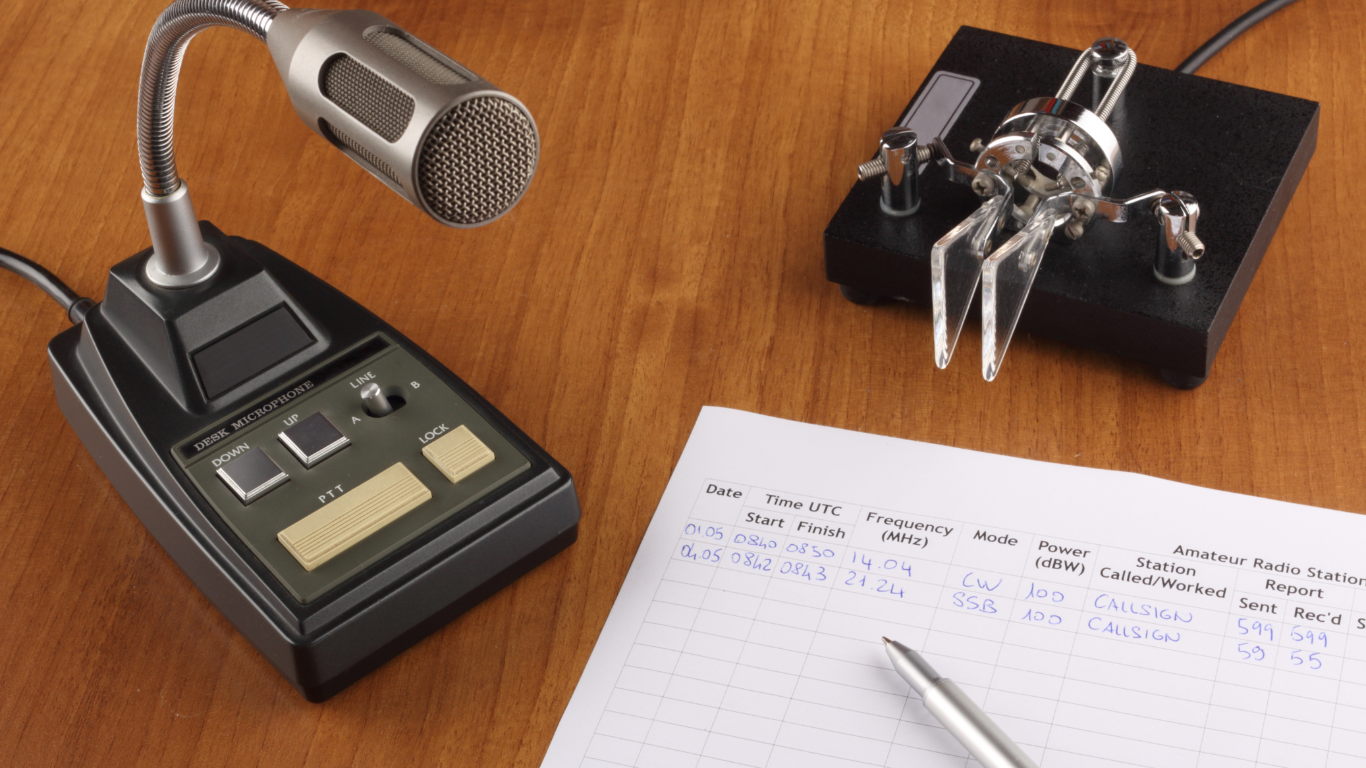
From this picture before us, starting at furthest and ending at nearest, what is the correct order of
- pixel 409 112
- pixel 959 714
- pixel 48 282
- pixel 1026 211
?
pixel 48 282, pixel 1026 211, pixel 959 714, pixel 409 112

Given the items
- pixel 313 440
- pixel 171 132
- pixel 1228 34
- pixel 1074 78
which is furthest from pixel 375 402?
pixel 1228 34

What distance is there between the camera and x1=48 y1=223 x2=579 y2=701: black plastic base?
0.61 metres

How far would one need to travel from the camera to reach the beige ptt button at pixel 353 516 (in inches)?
24.1

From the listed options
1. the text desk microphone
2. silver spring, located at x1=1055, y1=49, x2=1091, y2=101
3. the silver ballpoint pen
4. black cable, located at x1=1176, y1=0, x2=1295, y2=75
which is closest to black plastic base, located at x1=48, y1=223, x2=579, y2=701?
the text desk microphone

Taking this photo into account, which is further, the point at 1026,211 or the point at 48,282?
the point at 48,282

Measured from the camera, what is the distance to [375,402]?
67 centimetres

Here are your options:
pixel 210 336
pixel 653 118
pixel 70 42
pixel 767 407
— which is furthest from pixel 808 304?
pixel 70 42

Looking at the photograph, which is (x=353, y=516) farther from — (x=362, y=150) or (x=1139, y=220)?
(x=1139, y=220)

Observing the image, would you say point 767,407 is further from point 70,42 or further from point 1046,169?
point 70,42

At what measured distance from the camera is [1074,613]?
0.63 m

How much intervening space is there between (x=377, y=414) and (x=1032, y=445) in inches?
14.5

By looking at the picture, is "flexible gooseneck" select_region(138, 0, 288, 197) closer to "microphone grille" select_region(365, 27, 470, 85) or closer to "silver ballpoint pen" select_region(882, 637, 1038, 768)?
"microphone grille" select_region(365, 27, 470, 85)

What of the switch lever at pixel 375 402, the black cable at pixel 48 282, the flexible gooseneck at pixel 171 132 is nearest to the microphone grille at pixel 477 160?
the flexible gooseneck at pixel 171 132

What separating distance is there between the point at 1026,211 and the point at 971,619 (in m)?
0.25
